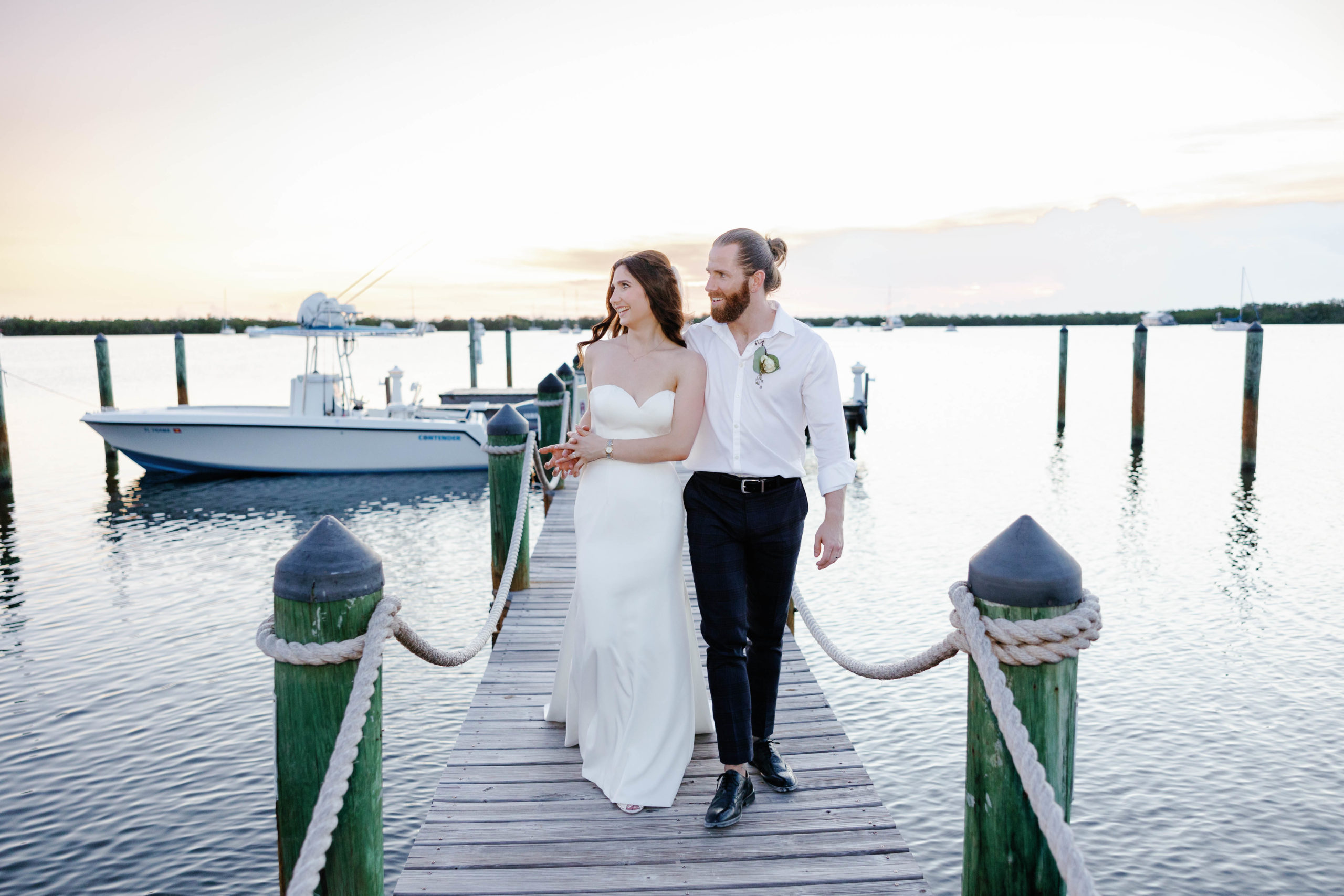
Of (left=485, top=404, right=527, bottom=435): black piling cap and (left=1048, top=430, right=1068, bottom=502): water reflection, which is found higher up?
(left=485, top=404, right=527, bottom=435): black piling cap

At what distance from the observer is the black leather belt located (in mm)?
3047

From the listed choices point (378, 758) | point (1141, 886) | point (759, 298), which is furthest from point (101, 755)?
point (1141, 886)

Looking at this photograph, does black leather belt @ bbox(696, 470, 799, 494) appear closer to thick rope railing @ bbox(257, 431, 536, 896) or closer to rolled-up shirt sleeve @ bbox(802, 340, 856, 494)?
rolled-up shirt sleeve @ bbox(802, 340, 856, 494)

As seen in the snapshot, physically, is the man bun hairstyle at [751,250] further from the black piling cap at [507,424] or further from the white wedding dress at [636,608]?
the black piling cap at [507,424]

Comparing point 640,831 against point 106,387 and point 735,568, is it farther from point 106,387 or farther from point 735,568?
point 106,387

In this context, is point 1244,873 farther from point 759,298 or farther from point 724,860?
point 759,298

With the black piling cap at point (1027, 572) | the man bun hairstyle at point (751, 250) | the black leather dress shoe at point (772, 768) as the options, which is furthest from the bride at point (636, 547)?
the black piling cap at point (1027, 572)

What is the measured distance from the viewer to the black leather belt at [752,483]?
3.05 m

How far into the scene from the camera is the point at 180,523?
555 inches

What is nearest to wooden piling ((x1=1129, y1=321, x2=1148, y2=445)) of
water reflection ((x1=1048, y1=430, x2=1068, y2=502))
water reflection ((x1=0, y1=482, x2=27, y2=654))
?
water reflection ((x1=1048, y1=430, x2=1068, y2=502))

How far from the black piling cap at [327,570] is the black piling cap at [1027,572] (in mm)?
1255

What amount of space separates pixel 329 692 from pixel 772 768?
197cm

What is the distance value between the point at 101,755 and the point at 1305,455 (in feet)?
73.0

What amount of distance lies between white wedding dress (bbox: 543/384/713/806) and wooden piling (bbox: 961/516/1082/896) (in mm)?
1614
